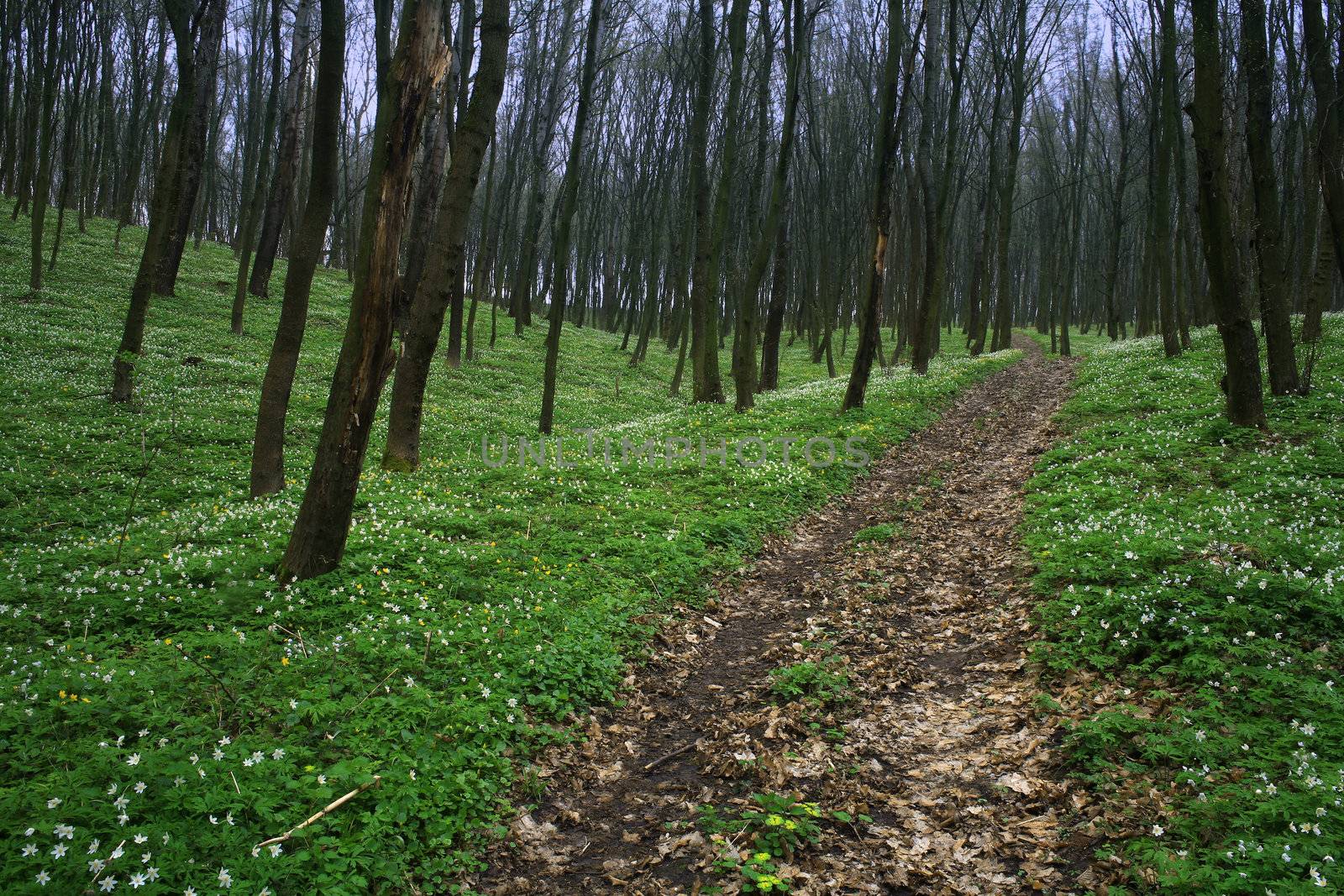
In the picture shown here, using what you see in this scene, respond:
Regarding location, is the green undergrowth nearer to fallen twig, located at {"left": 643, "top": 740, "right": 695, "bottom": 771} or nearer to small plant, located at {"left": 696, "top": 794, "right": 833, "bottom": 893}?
small plant, located at {"left": 696, "top": 794, "right": 833, "bottom": 893}

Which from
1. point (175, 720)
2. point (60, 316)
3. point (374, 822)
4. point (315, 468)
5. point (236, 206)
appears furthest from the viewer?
point (236, 206)

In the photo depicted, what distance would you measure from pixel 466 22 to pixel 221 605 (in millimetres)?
16831

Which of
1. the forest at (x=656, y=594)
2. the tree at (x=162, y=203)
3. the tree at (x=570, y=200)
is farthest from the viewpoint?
the tree at (x=570, y=200)

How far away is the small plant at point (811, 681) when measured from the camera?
5.86 m

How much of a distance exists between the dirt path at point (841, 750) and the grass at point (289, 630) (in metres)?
0.46

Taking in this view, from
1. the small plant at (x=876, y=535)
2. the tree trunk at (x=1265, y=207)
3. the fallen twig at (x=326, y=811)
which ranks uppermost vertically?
the tree trunk at (x=1265, y=207)

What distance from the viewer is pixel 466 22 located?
17.6m

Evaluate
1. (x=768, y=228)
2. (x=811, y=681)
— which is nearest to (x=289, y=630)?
(x=811, y=681)

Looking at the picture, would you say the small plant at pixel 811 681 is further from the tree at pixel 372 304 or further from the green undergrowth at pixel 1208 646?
the tree at pixel 372 304

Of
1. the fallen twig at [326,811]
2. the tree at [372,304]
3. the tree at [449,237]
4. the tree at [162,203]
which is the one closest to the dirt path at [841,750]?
the fallen twig at [326,811]

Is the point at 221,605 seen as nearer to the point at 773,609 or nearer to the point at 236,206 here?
the point at 773,609

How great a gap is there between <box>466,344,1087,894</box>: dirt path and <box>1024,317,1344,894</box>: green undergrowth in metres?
0.41

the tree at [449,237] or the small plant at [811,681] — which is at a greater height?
the tree at [449,237]

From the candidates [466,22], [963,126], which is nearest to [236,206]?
[466,22]
